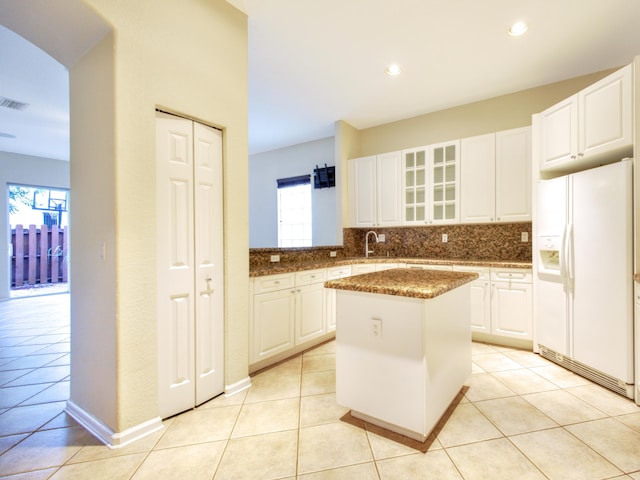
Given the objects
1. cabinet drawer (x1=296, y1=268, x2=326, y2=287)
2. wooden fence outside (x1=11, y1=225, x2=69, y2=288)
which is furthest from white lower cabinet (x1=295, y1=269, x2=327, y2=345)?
wooden fence outside (x1=11, y1=225, x2=69, y2=288)

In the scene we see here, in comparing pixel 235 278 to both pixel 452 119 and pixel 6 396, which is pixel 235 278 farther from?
pixel 452 119

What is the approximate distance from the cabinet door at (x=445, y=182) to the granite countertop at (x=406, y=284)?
1815mm

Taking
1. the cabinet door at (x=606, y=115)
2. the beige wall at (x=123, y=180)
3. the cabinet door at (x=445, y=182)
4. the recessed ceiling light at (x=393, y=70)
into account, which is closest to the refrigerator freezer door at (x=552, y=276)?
the cabinet door at (x=606, y=115)

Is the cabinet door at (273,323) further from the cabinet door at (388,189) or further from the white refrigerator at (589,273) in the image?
the white refrigerator at (589,273)

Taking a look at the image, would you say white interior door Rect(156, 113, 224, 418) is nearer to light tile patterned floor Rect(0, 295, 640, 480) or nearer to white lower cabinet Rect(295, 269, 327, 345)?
light tile patterned floor Rect(0, 295, 640, 480)

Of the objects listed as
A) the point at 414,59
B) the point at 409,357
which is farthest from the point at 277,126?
the point at 409,357

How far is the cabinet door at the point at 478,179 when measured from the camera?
3406mm

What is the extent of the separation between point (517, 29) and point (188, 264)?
3211mm

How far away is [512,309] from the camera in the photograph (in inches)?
119

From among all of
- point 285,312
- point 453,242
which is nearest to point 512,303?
point 453,242

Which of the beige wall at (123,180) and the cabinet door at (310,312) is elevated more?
the beige wall at (123,180)

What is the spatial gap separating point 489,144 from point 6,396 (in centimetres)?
507

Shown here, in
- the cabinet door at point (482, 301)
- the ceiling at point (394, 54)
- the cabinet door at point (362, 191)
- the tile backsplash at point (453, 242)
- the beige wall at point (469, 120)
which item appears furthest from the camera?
the cabinet door at point (362, 191)

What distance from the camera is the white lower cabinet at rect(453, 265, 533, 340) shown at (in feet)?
9.71
